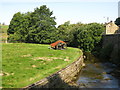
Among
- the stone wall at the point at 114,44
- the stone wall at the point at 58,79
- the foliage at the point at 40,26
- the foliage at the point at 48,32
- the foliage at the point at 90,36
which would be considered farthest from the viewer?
the foliage at the point at 40,26

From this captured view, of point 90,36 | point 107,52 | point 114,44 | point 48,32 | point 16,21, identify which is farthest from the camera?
point 16,21

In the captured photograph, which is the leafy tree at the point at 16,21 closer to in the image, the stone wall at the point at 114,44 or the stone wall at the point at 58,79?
the stone wall at the point at 114,44

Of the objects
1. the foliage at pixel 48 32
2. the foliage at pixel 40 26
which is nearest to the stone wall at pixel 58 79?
the foliage at pixel 48 32

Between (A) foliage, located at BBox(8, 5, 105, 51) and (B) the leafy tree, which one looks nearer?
(A) foliage, located at BBox(8, 5, 105, 51)

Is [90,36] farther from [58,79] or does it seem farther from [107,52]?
[58,79]

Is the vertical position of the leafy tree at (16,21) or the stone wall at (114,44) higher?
the leafy tree at (16,21)

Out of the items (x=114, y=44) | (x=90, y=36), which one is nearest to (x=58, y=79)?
(x=114, y=44)

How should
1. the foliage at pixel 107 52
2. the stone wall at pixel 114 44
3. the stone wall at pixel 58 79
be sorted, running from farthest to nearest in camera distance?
the foliage at pixel 107 52 → the stone wall at pixel 114 44 → the stone wall at pixel 58 79

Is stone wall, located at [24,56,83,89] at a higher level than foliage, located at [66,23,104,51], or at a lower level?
lower

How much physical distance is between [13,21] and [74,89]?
56944 millimetres

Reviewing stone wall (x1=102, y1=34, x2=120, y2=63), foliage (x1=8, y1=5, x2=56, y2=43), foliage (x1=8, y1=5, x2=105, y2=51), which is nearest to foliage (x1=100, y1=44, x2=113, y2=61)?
stone wall (x1=102, y1=34, x2=120, y2=63)

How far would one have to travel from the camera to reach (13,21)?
6506cm

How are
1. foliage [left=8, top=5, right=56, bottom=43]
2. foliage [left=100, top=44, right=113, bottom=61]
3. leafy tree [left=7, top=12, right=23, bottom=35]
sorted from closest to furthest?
1. foliage [left=100, top=44, right=113, bottom=61]
2. foliage [left=8, top=5, right=56, bottom=43]
3. leafy tree [left=7, top=12, right=23, bottom=35]

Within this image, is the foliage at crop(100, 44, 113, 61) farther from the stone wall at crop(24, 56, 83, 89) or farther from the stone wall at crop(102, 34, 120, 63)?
the stone wall at crop(24, 56, 83, 89)
